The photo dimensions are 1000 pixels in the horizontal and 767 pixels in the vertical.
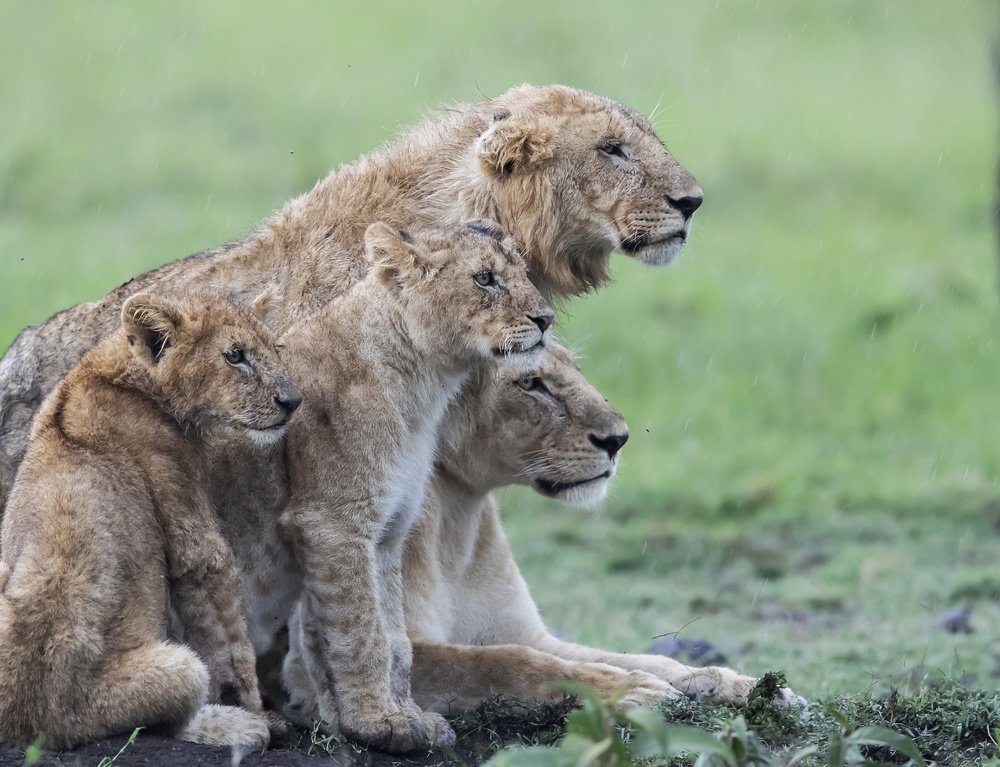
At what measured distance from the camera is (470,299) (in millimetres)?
5098

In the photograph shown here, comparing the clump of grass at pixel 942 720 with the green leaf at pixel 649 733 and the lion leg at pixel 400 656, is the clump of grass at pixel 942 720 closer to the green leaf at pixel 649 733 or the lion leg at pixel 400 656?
the lion leg at pixel 400 656

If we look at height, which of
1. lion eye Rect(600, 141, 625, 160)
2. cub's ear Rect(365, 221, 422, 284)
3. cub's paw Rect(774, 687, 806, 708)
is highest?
lion eye Rect(600, 141, 625, 160)

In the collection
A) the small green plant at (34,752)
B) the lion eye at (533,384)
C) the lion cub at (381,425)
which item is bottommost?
the small green plant at (34,752)

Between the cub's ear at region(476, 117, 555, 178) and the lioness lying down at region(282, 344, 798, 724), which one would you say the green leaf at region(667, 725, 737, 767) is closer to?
the lioness lying down at region(282, 344, 798, 724)

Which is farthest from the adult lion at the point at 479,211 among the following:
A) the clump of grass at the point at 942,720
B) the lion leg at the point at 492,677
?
the clump of grass at the point at 942,720

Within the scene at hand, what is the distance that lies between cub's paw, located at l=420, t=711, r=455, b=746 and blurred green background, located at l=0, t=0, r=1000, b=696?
2322 millimetres

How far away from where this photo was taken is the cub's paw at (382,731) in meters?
4.85

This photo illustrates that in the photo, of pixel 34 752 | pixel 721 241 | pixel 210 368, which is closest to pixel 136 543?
pixel 210 368

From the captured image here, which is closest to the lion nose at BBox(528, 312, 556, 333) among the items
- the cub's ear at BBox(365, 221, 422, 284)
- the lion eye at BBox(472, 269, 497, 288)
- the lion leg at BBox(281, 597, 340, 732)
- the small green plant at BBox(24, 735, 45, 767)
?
the lion eye at BBox(472, 269, 497, 288)

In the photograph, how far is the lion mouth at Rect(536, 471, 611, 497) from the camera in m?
6.04

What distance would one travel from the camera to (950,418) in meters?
14.9

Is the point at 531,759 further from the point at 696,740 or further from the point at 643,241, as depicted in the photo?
the point at 643,241

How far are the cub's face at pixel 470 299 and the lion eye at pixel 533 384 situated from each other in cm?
84

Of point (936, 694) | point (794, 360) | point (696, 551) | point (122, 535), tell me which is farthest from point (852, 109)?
point (122, 535)
